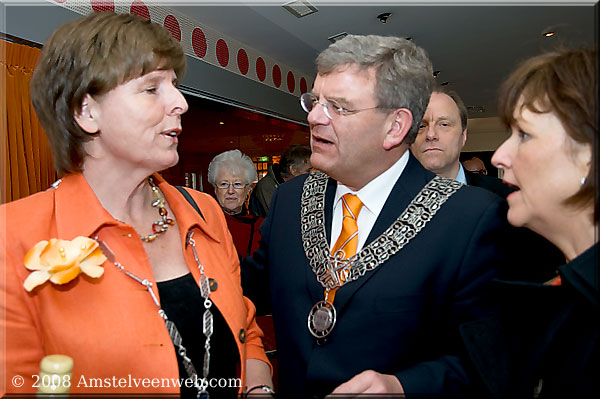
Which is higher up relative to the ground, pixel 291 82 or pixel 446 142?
pixel 291 82

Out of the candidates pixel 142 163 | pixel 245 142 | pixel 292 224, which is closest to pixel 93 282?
pixel 142 163

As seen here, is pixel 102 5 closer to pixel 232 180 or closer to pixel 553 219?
pixel 232 180

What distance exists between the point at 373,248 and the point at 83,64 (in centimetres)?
96

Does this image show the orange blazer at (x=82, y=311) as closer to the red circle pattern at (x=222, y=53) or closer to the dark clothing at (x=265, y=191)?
the dark clothing at (x=265, y=191)

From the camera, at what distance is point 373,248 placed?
135 cm

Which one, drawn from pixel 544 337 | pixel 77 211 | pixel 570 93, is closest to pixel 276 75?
pixel 77 211

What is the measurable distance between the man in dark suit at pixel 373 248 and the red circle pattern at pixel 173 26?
3.73 m

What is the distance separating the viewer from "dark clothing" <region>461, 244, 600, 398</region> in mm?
976

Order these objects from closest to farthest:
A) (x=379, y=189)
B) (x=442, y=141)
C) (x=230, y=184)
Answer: (x=379, y=189) → (x=442, y=141) → (x=230, y=184)

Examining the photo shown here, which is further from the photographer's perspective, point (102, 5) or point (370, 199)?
point (102, 5)

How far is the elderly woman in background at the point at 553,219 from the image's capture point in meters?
1.00

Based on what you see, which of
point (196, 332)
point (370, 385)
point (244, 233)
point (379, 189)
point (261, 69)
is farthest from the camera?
point (261, 69)

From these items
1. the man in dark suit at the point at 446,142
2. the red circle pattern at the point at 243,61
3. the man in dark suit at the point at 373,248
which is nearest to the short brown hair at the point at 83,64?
the man in dark suit at the point at 373,248

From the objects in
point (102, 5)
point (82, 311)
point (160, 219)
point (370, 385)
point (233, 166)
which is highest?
point (102, 5)
